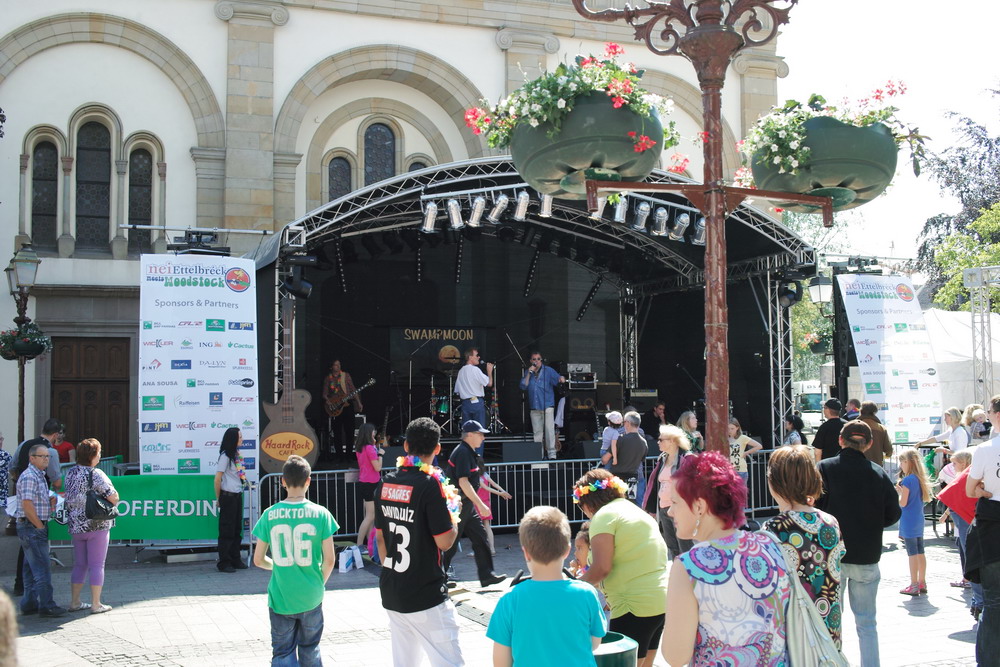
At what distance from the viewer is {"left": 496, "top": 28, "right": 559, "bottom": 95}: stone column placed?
1867cm

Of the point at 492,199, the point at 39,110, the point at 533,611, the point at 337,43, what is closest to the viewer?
the point at 533,611

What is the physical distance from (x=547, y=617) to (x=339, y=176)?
53.0 feet

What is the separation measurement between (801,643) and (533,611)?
95 centimetres

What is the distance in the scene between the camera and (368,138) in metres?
18.9

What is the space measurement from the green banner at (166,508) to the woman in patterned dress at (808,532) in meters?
8.42

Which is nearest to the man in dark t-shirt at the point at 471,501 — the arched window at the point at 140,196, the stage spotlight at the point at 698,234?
the stage spotlight at the point at 698,234

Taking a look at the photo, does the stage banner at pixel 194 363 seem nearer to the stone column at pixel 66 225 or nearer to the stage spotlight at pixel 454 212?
the stage spotlight at pixel 454 212

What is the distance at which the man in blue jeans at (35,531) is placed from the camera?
8164 millimetres

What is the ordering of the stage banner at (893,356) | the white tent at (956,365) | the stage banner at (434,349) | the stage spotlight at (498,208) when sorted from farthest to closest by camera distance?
1. the white tent at (956,365)
2. the stage banner at (434,349)
3. the stage banner at (893,356)
4. the stage spotlight at (498,208)

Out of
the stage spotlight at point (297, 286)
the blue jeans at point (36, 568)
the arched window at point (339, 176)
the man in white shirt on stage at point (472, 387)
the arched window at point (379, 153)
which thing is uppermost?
the arched window at point (379, 153)

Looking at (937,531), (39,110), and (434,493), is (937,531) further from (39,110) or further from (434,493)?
(39,110)

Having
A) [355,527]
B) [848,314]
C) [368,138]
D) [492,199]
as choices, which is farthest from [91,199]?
[848,314]

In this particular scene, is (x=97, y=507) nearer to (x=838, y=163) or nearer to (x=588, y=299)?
(x=838, y=163)

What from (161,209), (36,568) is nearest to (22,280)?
(161,209)
